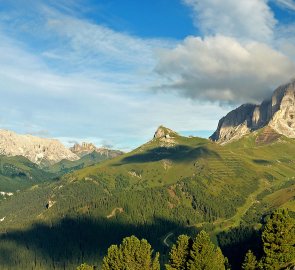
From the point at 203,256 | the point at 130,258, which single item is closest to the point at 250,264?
the point at 203,256

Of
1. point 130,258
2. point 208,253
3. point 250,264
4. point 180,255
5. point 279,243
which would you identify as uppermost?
point 279,243

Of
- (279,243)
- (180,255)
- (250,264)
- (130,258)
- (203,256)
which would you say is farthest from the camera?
(130,258)

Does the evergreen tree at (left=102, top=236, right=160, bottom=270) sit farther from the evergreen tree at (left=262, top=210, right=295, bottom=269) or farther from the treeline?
the evergreen tree at (left=262, top=210, right=295, bottom=269)

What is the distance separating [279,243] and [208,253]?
1629cm

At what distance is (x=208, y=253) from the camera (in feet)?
330

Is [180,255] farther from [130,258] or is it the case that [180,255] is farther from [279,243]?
[279,243]

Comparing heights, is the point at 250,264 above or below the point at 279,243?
below

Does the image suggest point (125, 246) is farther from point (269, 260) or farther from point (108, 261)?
point (269, 260)

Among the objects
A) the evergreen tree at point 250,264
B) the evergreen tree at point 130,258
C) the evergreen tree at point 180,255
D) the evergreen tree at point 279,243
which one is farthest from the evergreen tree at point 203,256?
the evergreen tree at point 130,258

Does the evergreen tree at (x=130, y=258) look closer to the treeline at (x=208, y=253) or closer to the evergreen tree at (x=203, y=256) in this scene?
the treeline at (x=208, y=253)

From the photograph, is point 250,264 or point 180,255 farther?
point 180,255

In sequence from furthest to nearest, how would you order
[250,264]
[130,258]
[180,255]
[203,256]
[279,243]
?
1. [130,258]
2. [180,255]
3. [250,264]
4. [203,256]
5. [279,243]

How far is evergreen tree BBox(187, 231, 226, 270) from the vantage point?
100 meters

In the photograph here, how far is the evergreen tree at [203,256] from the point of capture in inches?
3940
